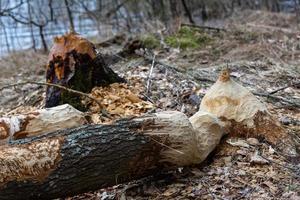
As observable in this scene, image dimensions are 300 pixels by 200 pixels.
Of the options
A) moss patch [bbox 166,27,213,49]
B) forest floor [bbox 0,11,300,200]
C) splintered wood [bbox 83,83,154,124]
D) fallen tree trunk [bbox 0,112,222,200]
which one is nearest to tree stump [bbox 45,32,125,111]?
splintered wood [bbox 83,83,154,124]

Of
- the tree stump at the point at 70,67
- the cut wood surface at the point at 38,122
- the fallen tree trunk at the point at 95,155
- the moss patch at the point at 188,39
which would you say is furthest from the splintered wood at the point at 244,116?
the moss patch at the point at 188,39

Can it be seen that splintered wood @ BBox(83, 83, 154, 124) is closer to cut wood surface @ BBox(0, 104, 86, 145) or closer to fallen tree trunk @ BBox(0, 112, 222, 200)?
cut wood surface @ BBox(0, 104, 86, 145)

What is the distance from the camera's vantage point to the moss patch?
24.5 feet

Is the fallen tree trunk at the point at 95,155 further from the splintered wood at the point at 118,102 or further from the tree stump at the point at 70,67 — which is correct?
the tree stump at the point at 70,67

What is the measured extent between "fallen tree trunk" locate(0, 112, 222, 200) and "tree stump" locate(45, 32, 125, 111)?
1.28 m

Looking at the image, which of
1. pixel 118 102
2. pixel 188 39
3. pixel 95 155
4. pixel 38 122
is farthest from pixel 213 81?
pixel 188 39

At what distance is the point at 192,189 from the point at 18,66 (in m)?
5.99

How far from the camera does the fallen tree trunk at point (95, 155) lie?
2.73m

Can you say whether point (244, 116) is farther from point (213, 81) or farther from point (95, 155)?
point (213, 81)

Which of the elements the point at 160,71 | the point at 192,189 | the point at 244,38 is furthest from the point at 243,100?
the point at 244,38

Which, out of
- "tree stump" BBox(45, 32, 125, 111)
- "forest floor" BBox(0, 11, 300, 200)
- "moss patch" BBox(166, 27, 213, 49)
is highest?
"tree stump" BBox(45, 32, 125, 111)

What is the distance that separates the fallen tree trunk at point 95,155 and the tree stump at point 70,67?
4.19ft

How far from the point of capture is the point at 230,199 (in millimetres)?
2904

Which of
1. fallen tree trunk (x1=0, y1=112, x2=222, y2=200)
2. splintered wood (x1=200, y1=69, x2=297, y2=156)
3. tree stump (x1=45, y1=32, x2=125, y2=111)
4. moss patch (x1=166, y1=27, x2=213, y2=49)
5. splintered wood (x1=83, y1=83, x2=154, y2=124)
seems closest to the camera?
fallen tree trunk (x1=0, y1=112, x2=222, y2=200)
